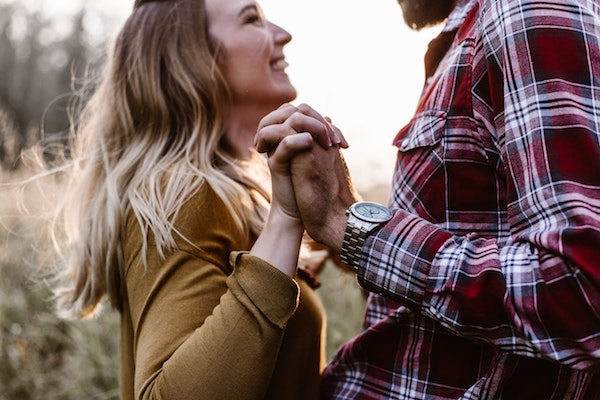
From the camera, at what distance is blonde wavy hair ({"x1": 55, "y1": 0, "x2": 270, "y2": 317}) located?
195 cm

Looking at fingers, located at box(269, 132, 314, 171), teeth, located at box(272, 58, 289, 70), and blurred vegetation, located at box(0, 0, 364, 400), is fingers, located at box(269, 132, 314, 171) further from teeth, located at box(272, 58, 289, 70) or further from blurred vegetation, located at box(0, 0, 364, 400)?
blurred vegetation, located at box(0, 0, 364, 400)

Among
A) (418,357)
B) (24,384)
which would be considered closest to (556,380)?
(418,357)

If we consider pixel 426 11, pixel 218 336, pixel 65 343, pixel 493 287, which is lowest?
pixel 65 343

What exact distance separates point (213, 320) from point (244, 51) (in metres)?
1.06

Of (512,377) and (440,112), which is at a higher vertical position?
(440,112)

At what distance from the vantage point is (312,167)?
1.45 meters

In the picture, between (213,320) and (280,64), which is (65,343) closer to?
(280,64)

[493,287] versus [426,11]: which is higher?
[426,11]

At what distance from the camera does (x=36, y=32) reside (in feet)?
64.4

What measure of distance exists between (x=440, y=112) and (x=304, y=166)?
0.30 m

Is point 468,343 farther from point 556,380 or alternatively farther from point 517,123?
point 517,123

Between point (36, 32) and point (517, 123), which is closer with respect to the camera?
point (517, 123)

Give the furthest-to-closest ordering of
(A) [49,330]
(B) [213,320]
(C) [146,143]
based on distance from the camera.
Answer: (A) [49,330]
(C) [146,143]
(B) [213,320]

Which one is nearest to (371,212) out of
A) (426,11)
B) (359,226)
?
(359,226)
